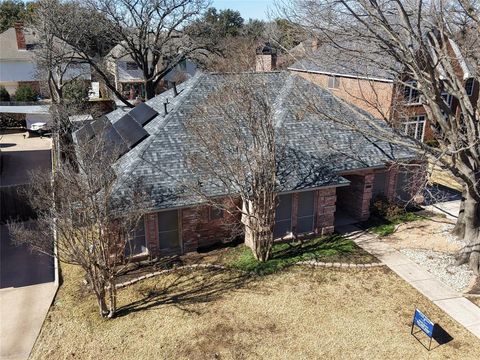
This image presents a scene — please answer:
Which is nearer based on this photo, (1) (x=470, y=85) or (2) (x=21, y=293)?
(2) (x=21, y=293)

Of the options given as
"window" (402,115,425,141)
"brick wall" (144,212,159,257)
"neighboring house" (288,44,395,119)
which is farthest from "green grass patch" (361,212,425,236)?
"window" (402,115,425,141)

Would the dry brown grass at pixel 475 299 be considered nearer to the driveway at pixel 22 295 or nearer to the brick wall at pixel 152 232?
the brick wall at pixel 152 232

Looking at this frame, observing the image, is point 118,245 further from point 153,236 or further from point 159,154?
point 159,154

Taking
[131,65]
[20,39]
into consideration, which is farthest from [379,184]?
[20,39]

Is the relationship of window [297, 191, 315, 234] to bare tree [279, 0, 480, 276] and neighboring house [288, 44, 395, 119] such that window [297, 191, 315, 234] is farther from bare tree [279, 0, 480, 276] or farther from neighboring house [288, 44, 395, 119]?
neighboring house [288, 44, 395, 119]

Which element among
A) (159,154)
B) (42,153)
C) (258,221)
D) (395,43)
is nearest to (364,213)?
(258,221)

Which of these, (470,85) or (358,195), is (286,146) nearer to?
(358,195)
